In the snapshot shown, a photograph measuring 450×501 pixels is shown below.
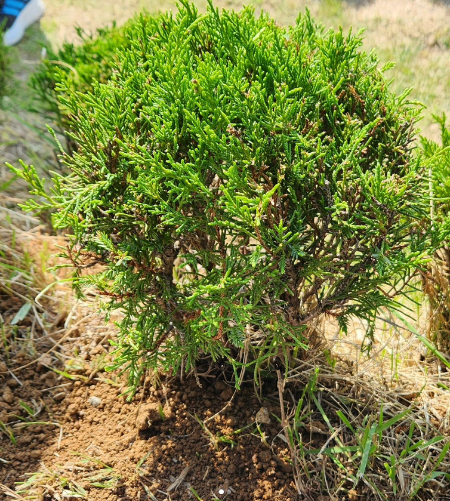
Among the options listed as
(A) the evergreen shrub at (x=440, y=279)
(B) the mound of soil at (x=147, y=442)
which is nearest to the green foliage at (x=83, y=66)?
(B) the mound of soil at (x=147, y=442)

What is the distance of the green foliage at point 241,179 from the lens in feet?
5.74

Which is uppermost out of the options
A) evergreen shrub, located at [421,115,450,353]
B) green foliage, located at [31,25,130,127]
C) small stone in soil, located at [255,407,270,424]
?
green foliage, located at [31,25,130,127]

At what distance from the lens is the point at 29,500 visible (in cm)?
221

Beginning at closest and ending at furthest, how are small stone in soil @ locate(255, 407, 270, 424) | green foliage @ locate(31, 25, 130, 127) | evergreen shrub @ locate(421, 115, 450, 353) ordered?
small stone in soil @ locate(255, 407, 270, 424)
evergreen shrub @ locate(421, 115, 450, 353)
green foliage @ locate(31, 25, 130, 127)

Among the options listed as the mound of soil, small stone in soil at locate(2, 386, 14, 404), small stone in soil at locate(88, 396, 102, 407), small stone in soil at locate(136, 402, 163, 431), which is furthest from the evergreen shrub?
small stone in soil at locate(2, 386, 14, 404)

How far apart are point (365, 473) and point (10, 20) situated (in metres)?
5.51

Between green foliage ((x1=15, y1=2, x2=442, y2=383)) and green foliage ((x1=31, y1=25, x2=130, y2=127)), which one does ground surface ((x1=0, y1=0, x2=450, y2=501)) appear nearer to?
green foliage ((x1=15, y1=2, x2=442, y2=383))

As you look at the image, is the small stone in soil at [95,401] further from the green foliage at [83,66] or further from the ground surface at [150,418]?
the green foliage at [83,66]

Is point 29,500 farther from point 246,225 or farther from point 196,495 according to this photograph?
point 246,225

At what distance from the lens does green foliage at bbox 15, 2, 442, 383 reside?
5.74 feet

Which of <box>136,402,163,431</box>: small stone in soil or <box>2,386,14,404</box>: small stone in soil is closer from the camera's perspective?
<box>136,402,163,431</box>: small stone in soil

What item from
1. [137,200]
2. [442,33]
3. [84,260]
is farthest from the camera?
[442,33]

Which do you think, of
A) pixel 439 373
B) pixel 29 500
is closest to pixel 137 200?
pixel 29 500

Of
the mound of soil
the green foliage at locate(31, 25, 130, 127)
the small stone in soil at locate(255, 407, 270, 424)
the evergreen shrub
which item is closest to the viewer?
the mound of soil
